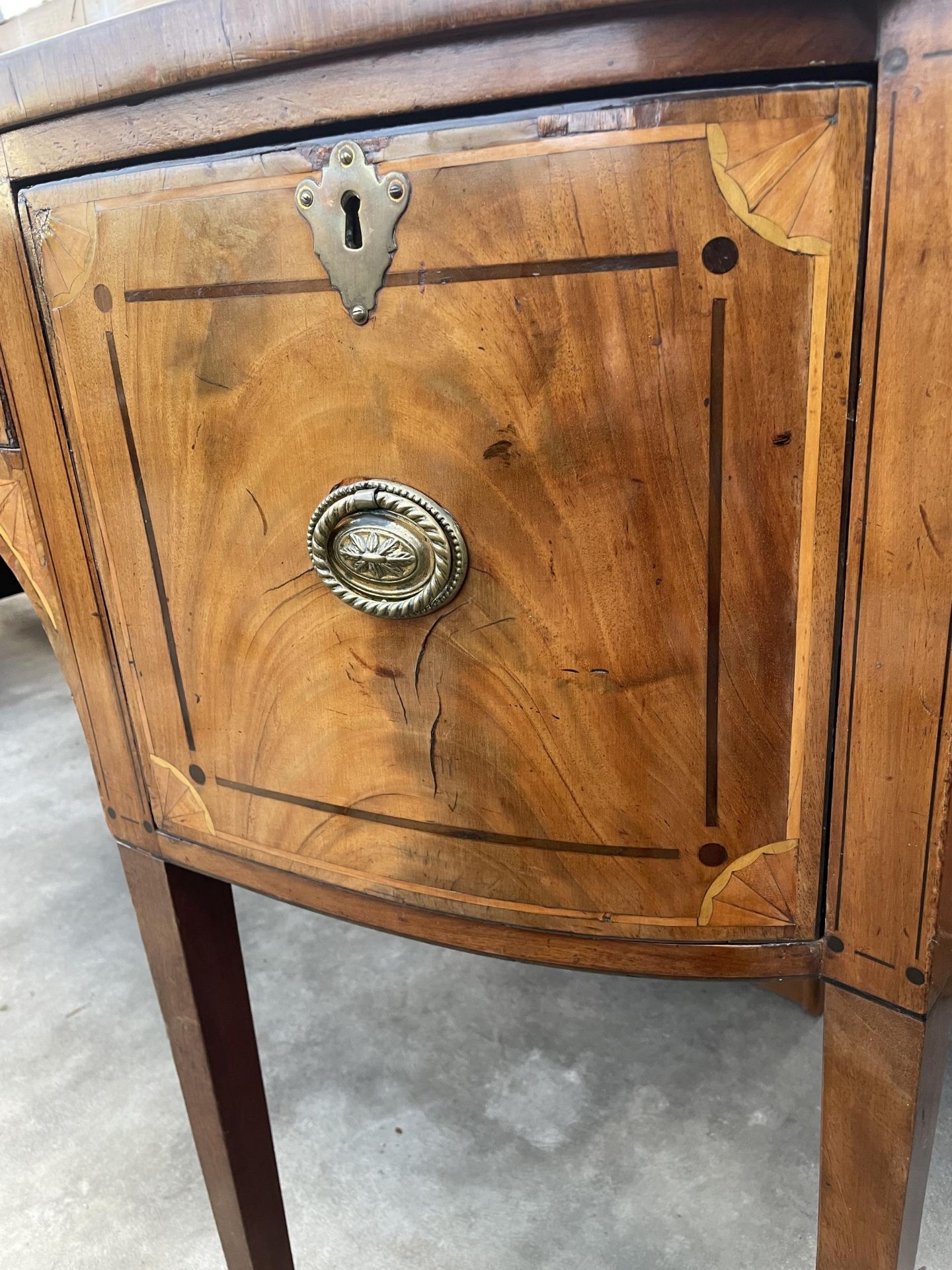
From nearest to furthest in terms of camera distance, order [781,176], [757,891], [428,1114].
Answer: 1. [781,176]
2. [757,891]
3. [428,1114]

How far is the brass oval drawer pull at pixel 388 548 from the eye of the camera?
48 cm

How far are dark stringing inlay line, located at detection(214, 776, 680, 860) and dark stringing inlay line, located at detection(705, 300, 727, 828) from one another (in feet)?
0.13

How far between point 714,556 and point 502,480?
3.9 inches

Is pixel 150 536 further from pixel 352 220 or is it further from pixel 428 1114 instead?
pixel 428 1114

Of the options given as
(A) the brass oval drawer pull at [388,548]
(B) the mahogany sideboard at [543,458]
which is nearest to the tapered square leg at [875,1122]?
(B) the mahogany sideboard at [543,458]

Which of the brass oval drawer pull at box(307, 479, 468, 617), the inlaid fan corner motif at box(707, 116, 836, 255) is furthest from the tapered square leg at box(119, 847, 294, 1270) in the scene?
the inlaid fan corner motif at box(707, 116, 836, 255)

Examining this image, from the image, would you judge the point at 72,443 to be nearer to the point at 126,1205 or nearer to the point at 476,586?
the point at 476,586

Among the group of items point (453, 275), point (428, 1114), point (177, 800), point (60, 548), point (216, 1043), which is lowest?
point (428, 1114)

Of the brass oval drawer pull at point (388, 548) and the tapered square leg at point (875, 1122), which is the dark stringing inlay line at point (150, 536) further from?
the tapered square leg at point (875, 1122)

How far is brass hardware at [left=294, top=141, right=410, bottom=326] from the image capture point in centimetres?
43

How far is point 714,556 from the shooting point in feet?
1.46

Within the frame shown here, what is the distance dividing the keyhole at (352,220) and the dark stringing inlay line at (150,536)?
0.16 meters

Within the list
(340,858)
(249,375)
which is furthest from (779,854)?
(249,375)

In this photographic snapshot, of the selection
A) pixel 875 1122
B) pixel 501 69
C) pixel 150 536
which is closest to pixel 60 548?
pixel 150 536
